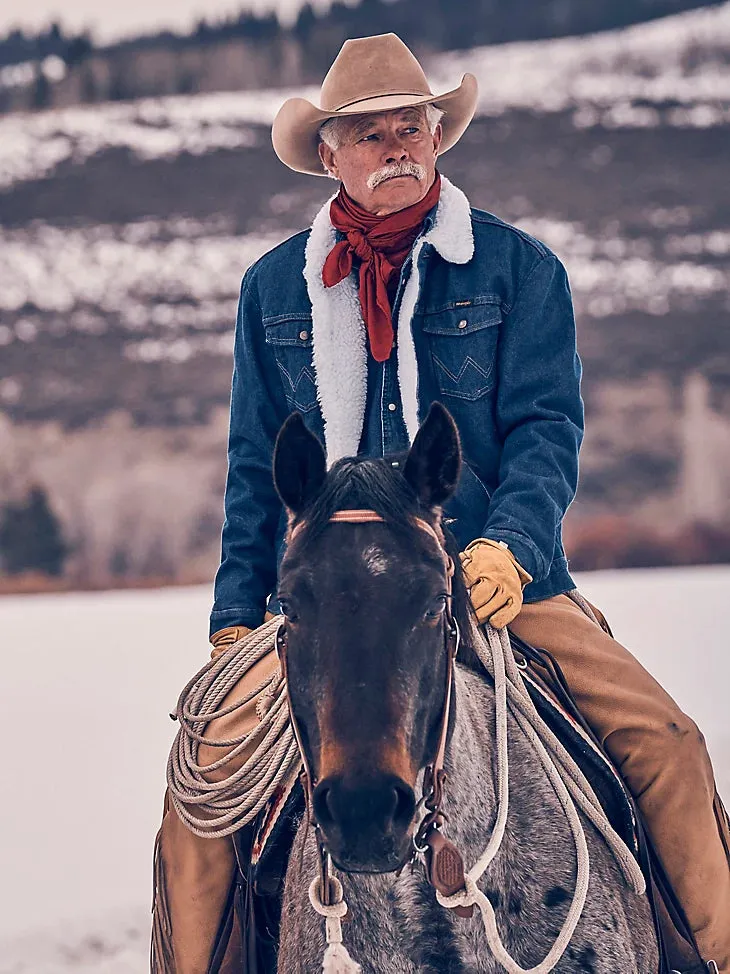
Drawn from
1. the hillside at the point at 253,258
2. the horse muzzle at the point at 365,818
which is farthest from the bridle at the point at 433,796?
the hillside at the point at 253,258

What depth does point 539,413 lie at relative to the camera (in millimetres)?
2961

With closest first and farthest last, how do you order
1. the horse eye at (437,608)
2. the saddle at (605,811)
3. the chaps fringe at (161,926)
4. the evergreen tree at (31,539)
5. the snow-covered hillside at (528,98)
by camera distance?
the horse eye at (437,608), the saddle at (605,811), the chaps fringe at (161,926), the evergreen tree at (31,539), the snow-covered hillside at (528,98)

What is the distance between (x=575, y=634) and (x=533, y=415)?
1.80ft

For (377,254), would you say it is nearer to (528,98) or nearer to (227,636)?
(227,636)

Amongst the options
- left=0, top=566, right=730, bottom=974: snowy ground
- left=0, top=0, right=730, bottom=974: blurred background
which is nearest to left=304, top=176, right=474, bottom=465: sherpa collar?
left=0, top=566, right=730, bottom=974: snowy ground

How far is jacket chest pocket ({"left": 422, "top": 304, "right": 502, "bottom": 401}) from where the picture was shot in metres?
3.08

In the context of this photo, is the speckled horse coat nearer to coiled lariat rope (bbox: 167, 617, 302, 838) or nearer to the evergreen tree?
coiled lariat rope (bbox: 167, 617, 302, 838)

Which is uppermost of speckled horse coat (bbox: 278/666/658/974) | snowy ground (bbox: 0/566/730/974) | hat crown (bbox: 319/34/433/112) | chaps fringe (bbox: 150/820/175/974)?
hat crown (bbox: 319/34/433/112)

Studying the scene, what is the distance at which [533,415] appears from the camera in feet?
9.77

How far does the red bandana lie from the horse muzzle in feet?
4.65

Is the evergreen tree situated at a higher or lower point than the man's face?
lower

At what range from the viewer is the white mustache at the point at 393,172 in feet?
9.98

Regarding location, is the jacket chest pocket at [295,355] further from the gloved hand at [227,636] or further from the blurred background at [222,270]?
the blurred background at [222,270]

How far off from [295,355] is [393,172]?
549 mm
